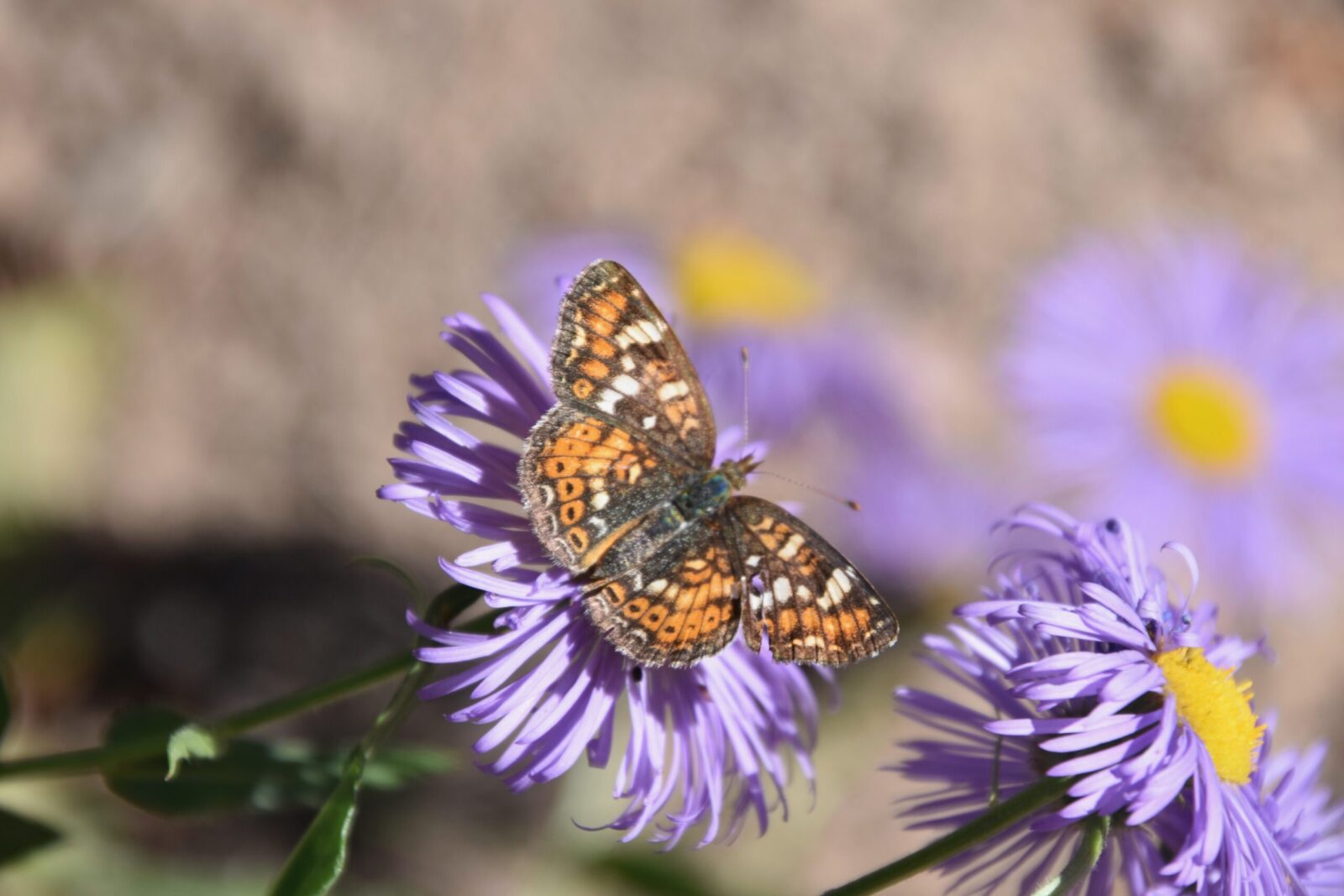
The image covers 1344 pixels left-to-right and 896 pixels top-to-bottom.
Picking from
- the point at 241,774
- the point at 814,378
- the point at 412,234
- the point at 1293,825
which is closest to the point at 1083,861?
the point at 1293,825

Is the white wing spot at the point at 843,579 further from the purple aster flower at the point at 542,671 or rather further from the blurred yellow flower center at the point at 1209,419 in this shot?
the blurred yellow flower center at the point at 1209,419

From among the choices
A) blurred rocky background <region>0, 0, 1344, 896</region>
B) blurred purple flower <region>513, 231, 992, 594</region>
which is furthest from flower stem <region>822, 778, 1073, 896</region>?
blurred purple flower <region>513, 231, 992, 594</region>

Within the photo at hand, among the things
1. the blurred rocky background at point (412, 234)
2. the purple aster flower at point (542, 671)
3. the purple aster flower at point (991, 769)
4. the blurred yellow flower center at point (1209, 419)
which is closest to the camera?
the purple aster flower at point (542, 671)

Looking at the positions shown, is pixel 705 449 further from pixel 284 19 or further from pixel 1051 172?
pixel 1051 172

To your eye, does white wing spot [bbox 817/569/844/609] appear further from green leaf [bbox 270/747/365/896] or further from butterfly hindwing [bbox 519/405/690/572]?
green leaf [bbox 270/747/365/896]

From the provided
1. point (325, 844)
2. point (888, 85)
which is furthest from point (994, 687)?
point (888, 85)

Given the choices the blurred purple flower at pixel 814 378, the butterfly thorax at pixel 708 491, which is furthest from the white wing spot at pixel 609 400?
the blurred purple flower at pixel 814 378

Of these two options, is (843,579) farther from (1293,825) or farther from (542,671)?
(1293,825)
